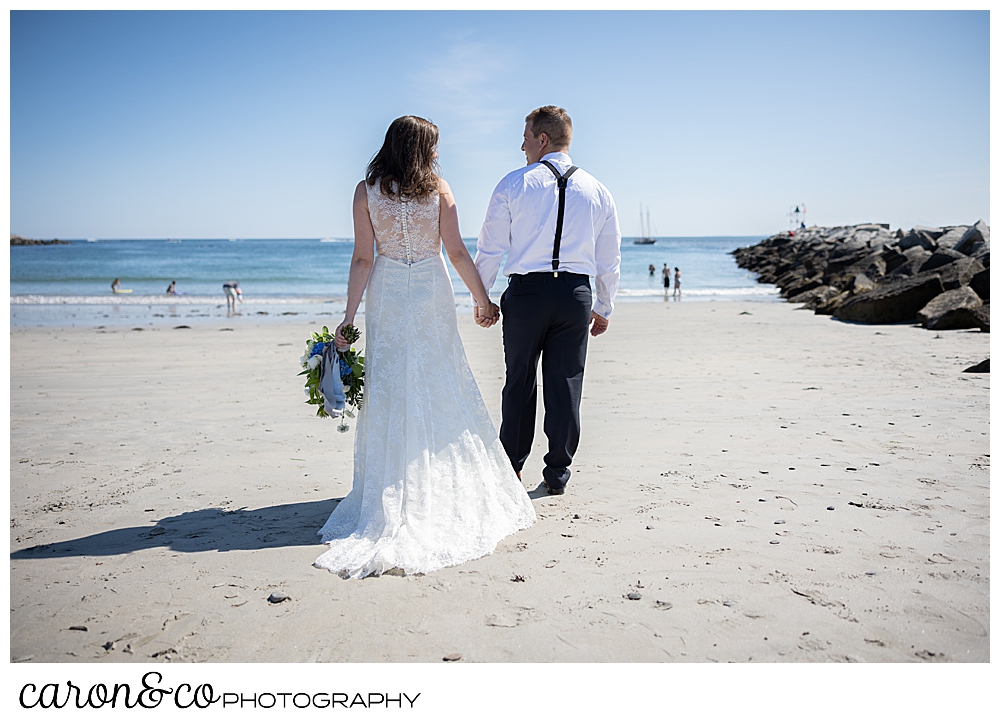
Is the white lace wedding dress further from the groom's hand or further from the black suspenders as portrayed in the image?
the groom's hand

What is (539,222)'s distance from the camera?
4.18m

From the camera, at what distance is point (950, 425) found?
5832mm

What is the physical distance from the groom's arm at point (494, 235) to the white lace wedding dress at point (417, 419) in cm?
36

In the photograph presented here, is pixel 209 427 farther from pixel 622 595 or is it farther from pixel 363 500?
pixel 622 595

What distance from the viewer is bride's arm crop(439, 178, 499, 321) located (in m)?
3.80

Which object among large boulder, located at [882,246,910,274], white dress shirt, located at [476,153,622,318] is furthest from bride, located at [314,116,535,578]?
large boulder, located at [882,246,910,274]

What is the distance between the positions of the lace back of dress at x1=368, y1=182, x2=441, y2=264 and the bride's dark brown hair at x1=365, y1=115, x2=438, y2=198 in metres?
0.04

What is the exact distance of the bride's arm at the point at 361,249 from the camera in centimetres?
378

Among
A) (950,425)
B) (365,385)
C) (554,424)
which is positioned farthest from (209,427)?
(950,425)

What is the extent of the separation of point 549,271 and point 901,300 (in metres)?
12.1

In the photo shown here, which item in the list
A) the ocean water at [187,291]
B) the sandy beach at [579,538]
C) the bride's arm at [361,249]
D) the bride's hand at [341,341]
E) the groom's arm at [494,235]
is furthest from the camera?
the ocean water at [187,291]

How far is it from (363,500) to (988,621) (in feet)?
8.86

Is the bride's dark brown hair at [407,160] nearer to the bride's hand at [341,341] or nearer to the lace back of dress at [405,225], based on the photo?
the lace back of dress at [405,225]

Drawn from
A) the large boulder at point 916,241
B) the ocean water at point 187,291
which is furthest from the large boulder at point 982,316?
the large boulder at point 916,241
